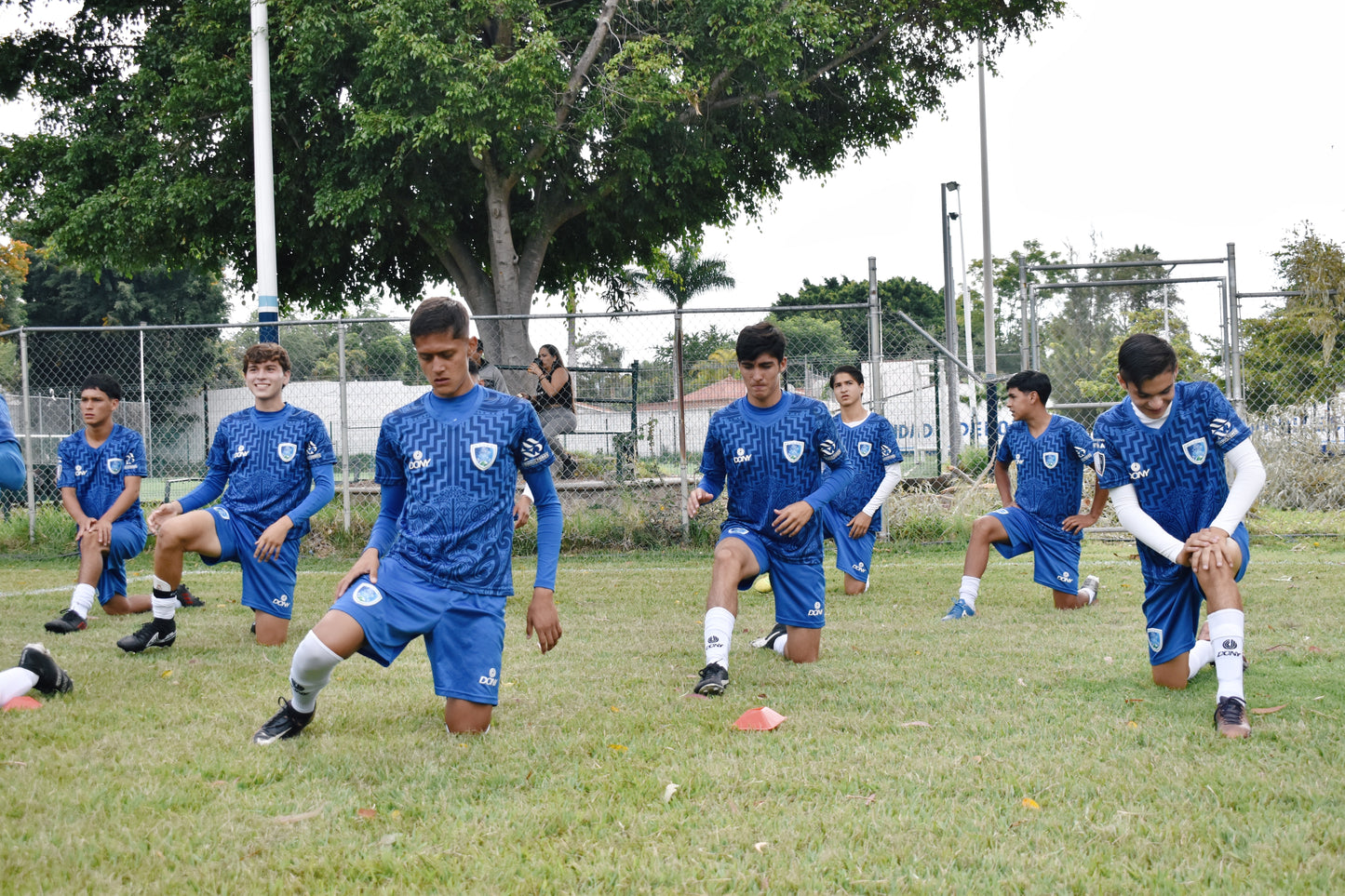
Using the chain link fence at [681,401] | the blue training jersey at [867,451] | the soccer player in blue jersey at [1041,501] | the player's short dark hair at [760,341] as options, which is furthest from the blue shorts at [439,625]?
the chain link fence at [681,401]

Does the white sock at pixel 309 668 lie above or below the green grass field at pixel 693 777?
above

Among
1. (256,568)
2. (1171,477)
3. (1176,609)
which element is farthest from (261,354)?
(1176,609)

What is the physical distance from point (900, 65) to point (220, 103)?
11102 millimetres

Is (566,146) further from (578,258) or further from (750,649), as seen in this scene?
(750,649)

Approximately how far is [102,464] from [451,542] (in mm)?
5341

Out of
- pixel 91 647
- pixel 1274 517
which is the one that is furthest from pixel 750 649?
pixel 1274 517

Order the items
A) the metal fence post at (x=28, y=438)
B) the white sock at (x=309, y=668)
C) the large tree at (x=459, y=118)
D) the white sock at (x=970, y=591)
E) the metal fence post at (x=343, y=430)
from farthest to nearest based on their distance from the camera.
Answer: the large tree at (x=459, y=118)
the metal fence post at (x=28, y=438)
the metal fence post at (x=343, y=430)
the white sock at (x=970, y=591)
the white sock at (x=309, y=668)

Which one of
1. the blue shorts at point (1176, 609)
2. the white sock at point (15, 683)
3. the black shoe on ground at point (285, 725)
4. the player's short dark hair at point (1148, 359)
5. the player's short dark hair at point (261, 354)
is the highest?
the player's short dark hair at point (261, 354)

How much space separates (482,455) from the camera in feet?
14.1

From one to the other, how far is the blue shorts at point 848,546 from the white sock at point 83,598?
17.5 ft

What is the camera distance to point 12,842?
10.0 ft

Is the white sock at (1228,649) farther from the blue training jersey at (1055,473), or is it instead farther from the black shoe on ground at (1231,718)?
the blue training jersey at (1055,473)

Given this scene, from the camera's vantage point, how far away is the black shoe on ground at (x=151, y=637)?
20.9ft

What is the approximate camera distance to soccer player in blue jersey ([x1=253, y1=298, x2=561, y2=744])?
13.6 ft
